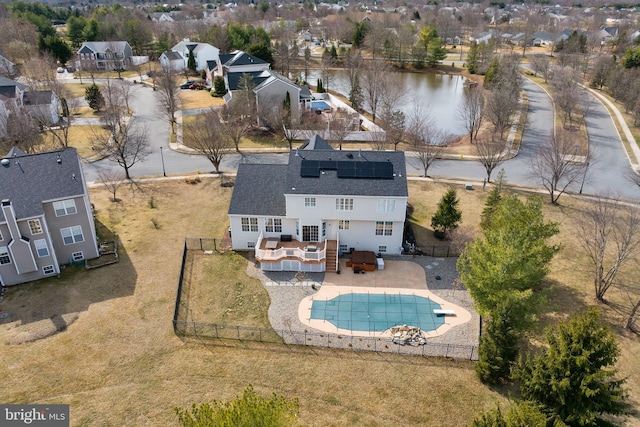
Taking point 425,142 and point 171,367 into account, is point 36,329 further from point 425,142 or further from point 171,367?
point 425,142

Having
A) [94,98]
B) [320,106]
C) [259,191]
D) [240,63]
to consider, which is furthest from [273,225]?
[240,63]

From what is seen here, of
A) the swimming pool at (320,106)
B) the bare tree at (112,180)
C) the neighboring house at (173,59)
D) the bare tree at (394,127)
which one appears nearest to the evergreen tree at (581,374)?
the bare tree at (112,180)

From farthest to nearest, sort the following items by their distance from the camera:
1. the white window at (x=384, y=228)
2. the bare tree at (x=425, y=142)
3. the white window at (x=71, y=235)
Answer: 1. the bare tree at (x=425, y=142)
2. the white window at (x=384, y=228)
3. the white window at (x=71, y=235)

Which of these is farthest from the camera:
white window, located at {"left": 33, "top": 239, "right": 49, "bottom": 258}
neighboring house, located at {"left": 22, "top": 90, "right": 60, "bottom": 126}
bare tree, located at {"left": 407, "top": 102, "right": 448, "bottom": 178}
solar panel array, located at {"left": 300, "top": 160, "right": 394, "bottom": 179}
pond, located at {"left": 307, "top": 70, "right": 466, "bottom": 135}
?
pond, located at {"left": 307, "top": 70, "right": 466, "bottom": 135}

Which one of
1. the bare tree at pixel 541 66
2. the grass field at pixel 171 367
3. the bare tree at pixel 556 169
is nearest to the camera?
the grass field at pixel 171 367

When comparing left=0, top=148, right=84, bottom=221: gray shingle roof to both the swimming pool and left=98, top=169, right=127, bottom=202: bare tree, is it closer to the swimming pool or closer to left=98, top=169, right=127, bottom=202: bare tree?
left=98, top=169, right=127, bottom=202: bare tree

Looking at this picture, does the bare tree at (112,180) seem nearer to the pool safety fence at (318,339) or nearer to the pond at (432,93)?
the pool safety fence at (318,339)

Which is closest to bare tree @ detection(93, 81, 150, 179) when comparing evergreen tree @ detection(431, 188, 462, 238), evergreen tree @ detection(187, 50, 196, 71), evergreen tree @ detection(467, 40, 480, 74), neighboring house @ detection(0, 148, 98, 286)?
neighboring house @ detection(0, 148, 98, 286)
